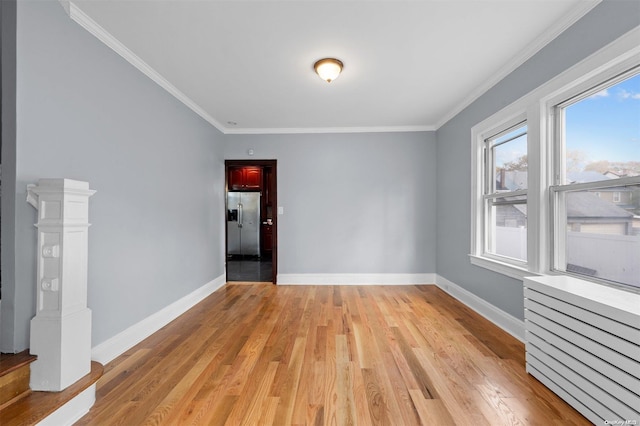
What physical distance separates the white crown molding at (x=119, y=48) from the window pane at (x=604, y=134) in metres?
3.69

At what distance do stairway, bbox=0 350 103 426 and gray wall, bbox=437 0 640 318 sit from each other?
3342 millimetres

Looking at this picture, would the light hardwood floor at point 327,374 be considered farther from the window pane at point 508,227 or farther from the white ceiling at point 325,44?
the white ceiling at point 325,44

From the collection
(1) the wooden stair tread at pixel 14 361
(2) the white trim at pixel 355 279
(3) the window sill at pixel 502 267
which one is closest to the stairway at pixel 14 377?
(1) the wooden stair tread at pixel 14 361

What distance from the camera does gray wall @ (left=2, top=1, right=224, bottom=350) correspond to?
160 centimetres

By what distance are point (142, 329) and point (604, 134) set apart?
159 inches

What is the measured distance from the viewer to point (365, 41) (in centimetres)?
228

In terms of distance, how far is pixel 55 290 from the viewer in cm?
154

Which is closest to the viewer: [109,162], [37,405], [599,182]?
[37,405]

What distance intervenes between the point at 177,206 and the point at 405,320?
2892 mm

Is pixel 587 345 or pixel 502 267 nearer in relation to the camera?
pixel 587 345

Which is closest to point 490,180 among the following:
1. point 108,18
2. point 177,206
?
point 177,206

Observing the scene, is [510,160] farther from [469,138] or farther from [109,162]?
[109,162]

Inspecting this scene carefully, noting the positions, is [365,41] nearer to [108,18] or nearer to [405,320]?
[108,18]

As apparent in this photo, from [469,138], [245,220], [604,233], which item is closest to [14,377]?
[604,233]
